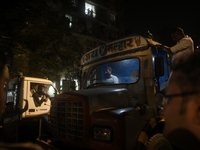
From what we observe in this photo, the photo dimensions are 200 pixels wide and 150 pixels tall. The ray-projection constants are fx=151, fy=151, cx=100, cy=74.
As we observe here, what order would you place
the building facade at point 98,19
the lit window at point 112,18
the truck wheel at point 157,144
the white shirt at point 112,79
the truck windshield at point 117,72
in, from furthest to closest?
the lit window at point 112,18 < the building facade at point 98,19 < the white shirt at point 112,79 < the truck windshield at point 117,72 < the truck wheel at point 157,144

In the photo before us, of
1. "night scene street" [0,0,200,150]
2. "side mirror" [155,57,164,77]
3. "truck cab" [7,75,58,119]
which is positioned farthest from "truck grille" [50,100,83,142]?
"truck cab" [7,75,58,119]

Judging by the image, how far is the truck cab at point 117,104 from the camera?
2.35m

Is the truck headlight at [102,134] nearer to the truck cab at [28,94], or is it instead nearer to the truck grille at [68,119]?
the truck grille at [68,119]

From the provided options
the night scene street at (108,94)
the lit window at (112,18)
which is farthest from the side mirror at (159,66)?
the lit window at (112,18)

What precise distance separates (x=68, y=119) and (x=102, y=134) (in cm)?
76

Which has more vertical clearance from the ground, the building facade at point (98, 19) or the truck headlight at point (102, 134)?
the building facade at point (98, 19)

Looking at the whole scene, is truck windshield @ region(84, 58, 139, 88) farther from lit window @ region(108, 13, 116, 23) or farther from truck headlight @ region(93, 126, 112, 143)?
lit window @ region(108, 13, 116, 23)

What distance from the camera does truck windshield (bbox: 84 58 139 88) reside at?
350cm

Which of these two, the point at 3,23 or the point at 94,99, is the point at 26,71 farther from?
the point at 94,99

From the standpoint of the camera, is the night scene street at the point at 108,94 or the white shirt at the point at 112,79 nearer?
the night scene street at the point at 108,94

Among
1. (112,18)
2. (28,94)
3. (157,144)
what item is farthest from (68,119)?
(112,18)

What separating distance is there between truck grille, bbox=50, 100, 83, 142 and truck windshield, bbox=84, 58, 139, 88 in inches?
47.5

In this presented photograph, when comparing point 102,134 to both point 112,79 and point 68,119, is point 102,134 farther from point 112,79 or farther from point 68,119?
point 112,79

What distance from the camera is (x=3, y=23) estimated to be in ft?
25.3
